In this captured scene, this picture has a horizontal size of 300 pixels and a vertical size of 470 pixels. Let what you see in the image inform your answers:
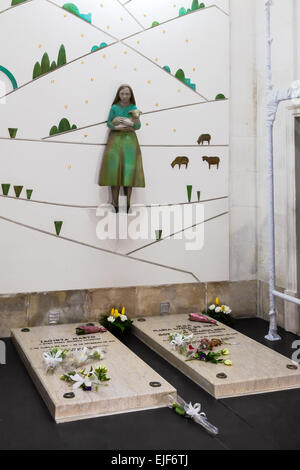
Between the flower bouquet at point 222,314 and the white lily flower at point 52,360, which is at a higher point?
the flower bouquet at point 222,314

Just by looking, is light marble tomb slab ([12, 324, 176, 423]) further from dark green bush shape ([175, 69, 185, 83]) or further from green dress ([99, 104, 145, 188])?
dark green bush shape ([175, 69, 185, 83])

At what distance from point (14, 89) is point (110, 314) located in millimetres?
1953

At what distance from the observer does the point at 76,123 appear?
13.4ft

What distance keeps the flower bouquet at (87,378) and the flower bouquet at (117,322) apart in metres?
1.08

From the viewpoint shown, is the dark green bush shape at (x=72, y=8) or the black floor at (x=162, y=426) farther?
the dark green bush shape at (x=72, y=8)

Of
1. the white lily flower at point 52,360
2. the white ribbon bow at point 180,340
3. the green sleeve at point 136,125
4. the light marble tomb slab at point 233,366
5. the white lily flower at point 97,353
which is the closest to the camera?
the light marble tomb slab at point 233,366

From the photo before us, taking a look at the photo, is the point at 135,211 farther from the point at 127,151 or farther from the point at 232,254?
the point at 232,254

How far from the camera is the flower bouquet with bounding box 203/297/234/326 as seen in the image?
428cm

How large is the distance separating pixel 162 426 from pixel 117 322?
1626mm

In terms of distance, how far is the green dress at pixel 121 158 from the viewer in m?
4.02

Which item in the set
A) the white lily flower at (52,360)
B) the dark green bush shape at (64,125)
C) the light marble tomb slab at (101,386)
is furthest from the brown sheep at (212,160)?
the white lily flower at (52,360)

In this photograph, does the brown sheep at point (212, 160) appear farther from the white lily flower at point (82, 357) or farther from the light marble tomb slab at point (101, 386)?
the white lily flower at point (82, 357)

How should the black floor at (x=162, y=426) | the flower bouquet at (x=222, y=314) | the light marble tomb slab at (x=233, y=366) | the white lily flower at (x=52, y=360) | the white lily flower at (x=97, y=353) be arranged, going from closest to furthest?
the black floor at (x=162, y=426)
the light marble tomb slab at (x=233, y=366)
the white lily flower at (x=52, y=360)
the white lily flower at (x=97, y=353)
the flower bouquet at (x=222, y=314)

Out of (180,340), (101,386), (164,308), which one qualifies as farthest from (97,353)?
(164,308)
